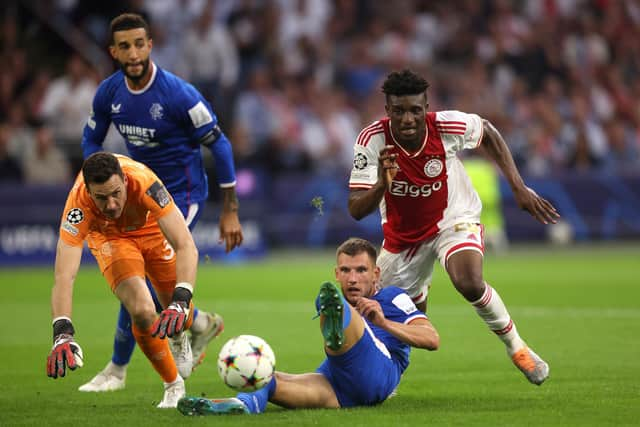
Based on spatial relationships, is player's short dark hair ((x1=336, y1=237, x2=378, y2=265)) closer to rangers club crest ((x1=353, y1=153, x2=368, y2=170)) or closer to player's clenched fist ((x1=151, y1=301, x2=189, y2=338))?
rangers club crest ((x1=353, y1=153, x2=368, y2=170))

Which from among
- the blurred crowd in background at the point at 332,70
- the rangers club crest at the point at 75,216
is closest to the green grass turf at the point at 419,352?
the rangers club crest at the point at 75,216

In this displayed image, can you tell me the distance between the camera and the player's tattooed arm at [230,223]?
28.4 feet

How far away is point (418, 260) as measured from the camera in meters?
8.26

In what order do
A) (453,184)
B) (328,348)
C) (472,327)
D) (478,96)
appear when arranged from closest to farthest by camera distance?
(328,348), (453,184), (472,327), (478,96)

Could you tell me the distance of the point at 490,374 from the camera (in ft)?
28.2

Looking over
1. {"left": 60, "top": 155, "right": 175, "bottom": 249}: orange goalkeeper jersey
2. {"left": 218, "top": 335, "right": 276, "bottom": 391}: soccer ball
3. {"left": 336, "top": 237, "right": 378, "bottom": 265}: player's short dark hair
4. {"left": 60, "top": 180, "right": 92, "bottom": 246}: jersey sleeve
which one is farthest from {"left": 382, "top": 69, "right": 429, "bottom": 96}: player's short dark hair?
{"left": 60, "top": 180, "right": 92, "bottom": 246}: jersey sleeve

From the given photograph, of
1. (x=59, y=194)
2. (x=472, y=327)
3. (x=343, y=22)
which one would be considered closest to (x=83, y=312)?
(x=472, y=327)

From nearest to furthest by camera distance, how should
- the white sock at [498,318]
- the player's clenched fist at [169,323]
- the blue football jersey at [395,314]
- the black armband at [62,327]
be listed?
the player's clenched fist at [169,323]
the black armband at [62,327]
the blue football jersey at [395,314]
the white sock at [498,318]

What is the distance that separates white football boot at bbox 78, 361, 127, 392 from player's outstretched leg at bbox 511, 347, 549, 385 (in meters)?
2.92

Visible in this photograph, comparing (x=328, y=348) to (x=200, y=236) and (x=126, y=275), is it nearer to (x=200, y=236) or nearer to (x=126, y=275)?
(x=126, y=275)

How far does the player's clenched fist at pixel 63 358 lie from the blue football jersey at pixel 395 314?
1.94m

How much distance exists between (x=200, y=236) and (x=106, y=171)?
43.3 feet

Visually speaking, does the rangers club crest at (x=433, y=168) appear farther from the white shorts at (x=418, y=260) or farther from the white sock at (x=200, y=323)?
the white sock at (x=200, y=323)

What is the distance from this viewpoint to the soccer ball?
6.52m
